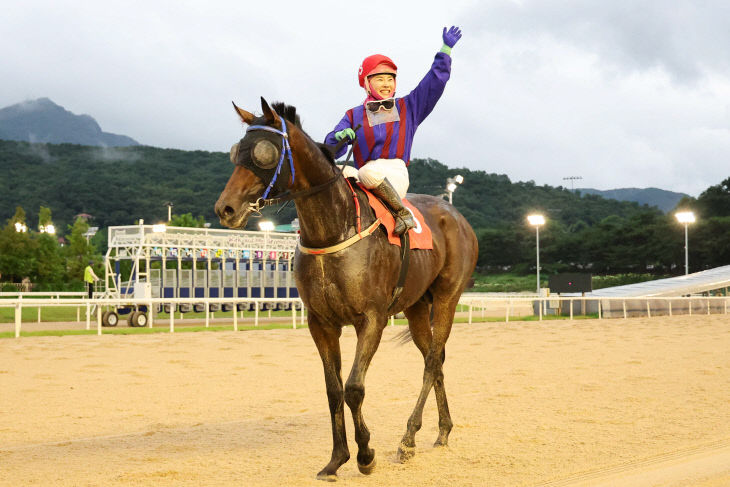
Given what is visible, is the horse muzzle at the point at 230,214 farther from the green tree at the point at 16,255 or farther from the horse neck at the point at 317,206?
the green tree at the point at 16,255

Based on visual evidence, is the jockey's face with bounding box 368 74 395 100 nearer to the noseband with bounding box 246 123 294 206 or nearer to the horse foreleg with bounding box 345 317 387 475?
the noseband with bounding box 246 123 294 206

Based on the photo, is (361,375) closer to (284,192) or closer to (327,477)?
(327,477)

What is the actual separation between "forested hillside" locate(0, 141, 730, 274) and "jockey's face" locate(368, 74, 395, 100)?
50.7m

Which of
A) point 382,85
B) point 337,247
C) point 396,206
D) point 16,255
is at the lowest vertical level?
point 337,247

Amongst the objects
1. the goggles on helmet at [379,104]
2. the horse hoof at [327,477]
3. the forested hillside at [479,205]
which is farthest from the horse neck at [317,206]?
the forested hillside at [479,205]

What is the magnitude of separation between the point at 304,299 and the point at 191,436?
1849mm

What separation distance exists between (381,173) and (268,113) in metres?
0.89

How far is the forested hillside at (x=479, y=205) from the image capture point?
207 ft

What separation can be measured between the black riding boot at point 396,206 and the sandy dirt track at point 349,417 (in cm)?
140

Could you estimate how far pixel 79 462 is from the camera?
4375 millimetres

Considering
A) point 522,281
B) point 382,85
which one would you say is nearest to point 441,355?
point 382,85

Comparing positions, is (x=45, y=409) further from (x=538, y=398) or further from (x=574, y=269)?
(x=574, y=269)

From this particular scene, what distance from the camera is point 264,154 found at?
353 cm

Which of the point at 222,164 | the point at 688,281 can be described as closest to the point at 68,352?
the point at 688,281
